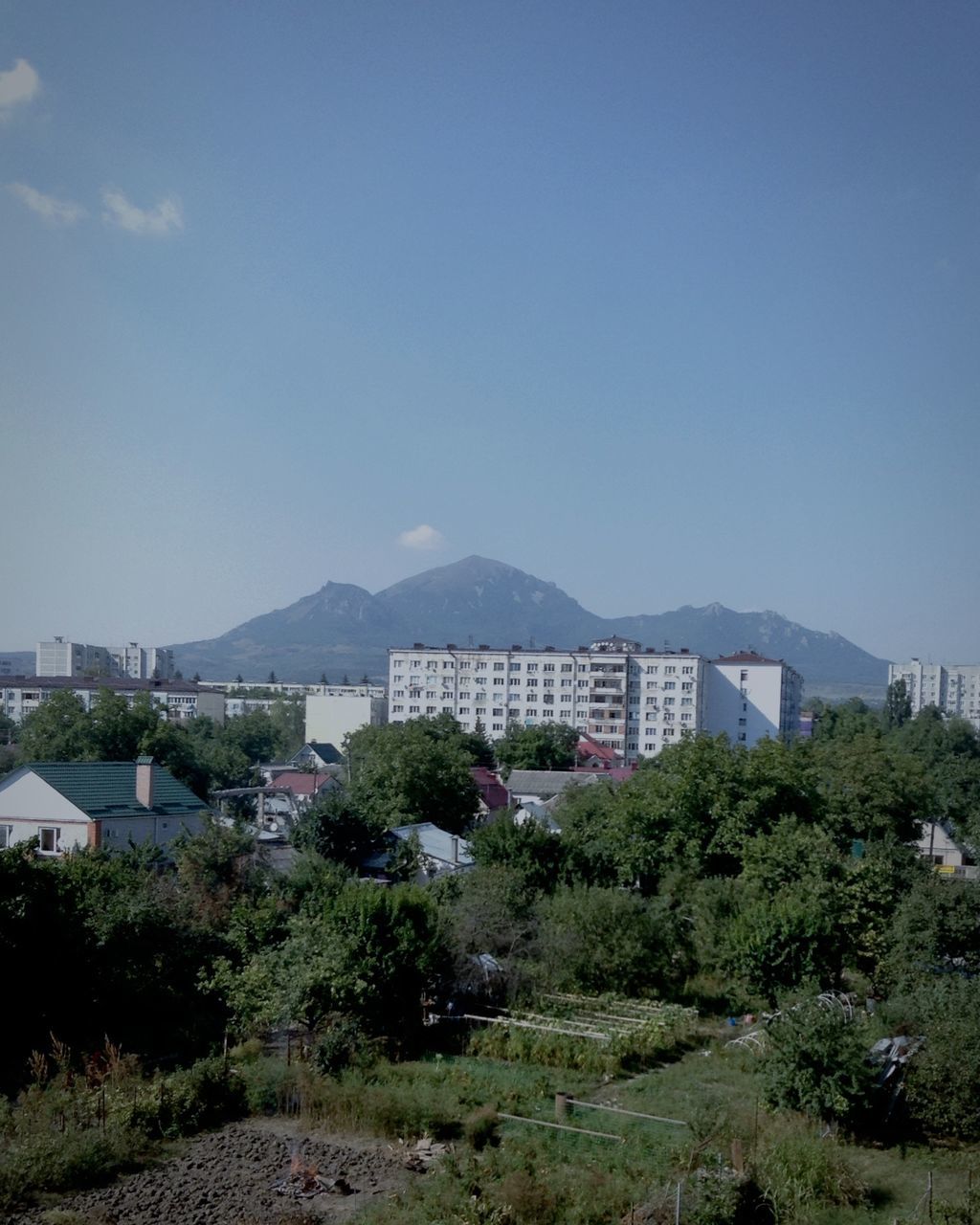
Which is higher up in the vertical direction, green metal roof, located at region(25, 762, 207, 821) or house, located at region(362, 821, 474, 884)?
green metal roof, located at region(25, 762, 207, 821)

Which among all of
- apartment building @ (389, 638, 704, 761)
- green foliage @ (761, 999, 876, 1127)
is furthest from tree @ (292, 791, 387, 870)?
apartment building @ (389, 638, 704, 761)

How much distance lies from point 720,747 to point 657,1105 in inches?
514

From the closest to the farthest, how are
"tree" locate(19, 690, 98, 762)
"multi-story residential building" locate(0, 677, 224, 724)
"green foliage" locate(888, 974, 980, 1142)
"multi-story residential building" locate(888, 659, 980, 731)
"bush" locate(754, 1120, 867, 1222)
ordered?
1. "bush" locate(754, 1120, 867, 1222)
2. "green foliage" locate(888, 974, 980, 1142)
3. "tree" locate(19, 690, 98, 762)
4. "multi-story residential building" locate(0, 677, 224, 724)
5. "multi-story residential building" locate(888, 659, 980, 731)

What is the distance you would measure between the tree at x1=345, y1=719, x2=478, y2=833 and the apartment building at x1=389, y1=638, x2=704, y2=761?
37.3 m

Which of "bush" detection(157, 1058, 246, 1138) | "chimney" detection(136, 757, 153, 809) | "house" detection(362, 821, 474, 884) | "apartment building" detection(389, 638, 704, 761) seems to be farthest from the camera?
"apartment building" detection(389, 638, 704, 761)

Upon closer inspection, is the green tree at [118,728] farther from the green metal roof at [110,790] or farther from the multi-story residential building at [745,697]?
the multi-story residential building at [745,697]

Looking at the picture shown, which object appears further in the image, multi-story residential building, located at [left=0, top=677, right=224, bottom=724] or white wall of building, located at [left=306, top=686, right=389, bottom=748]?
multi-story residential building, located at [left=0, top=677, right=224, bottom=724]

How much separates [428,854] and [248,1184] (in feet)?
49.5

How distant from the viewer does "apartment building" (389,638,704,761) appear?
2758 inches

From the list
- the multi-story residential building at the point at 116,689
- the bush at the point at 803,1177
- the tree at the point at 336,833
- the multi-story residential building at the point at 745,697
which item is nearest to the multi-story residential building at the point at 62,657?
the multi-story residential building at the point at 116,689

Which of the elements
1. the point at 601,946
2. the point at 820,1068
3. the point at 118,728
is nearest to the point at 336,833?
the point at 601,946

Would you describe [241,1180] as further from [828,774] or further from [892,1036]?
[828,774]

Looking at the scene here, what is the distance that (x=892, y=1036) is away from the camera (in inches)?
576

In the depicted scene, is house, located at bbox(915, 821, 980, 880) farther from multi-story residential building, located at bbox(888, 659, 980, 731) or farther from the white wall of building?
multi-story residential building, located at bbox(888, 659, 980, 731)
